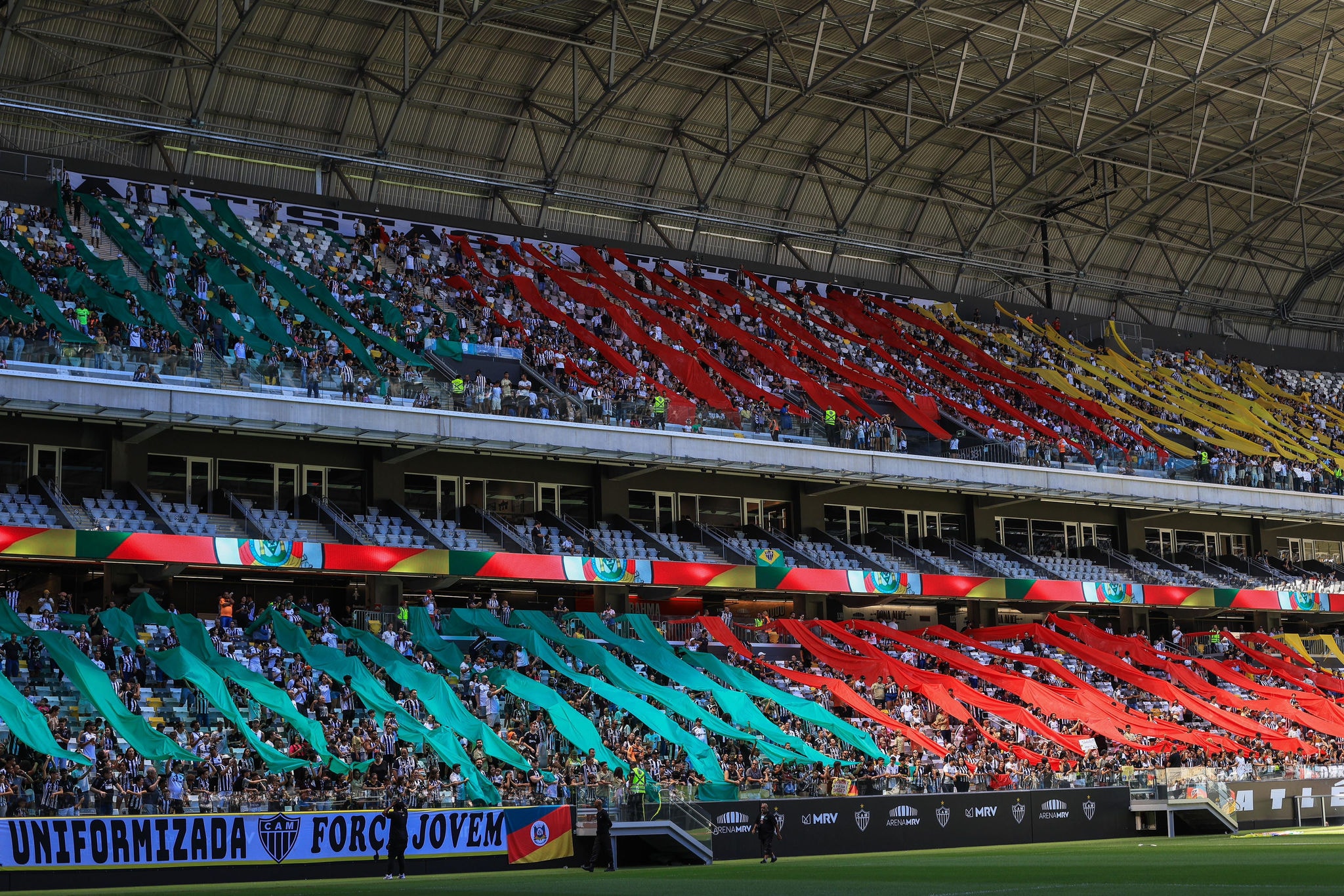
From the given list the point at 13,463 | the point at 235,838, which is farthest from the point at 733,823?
the point at 13,463

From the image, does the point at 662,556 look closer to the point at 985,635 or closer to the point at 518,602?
the point at 518,602

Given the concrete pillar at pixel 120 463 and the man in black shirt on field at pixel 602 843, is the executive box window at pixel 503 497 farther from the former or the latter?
the man in black shirt on field at pixel 602 843

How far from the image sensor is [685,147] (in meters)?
60.4

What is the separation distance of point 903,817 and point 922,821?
21.4 inches

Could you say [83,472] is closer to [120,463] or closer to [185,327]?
[120,463]

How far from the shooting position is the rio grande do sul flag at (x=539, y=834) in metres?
29.1

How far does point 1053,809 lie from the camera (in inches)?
1403

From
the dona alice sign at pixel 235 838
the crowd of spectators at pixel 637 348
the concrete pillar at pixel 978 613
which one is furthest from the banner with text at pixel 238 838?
the concrete pillar at pixel 978 613

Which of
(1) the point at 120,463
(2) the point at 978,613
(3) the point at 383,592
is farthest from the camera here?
(2) the point at 978,613

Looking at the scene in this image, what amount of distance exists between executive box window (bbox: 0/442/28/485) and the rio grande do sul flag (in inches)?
719

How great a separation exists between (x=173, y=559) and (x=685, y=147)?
95.3 ft

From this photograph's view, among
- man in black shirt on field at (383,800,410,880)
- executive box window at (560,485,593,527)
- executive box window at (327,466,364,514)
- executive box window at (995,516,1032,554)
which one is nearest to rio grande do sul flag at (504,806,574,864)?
man in black shirt on field at (383,800,410,880)

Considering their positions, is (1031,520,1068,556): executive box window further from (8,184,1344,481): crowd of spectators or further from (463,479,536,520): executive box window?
(463,479,536,520): executive box window

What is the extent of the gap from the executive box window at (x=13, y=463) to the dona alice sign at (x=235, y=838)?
16.7 meters
